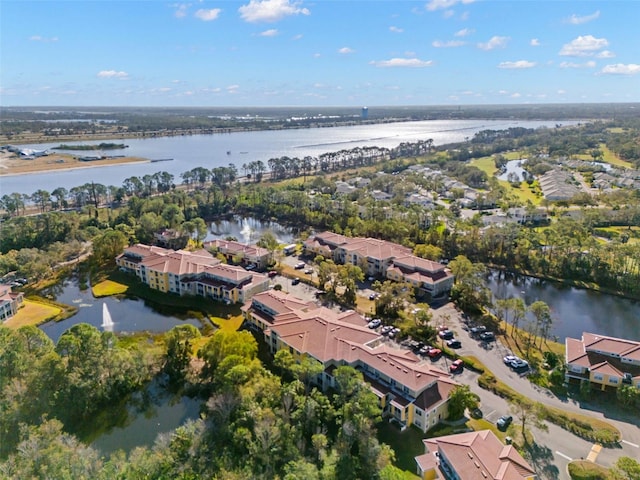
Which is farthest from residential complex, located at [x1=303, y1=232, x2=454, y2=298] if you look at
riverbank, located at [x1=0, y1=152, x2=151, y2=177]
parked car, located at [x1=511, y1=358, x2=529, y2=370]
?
riverbank, located at [x1=0, y1=152, x2=151, y2=177]

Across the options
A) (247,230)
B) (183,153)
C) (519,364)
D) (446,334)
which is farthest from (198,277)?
(183,153)

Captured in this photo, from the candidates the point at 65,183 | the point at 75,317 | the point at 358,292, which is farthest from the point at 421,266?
the point at 65,183

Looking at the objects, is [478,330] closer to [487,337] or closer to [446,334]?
[487,337]

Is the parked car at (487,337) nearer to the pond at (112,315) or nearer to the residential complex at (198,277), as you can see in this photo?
the residential complex at (198,277)

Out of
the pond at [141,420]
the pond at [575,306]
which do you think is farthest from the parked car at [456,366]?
the pond at [141,420]

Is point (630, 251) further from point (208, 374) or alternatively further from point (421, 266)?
point (208, 374)

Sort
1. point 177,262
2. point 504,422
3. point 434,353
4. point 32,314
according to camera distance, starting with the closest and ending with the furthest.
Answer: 1. point 504,422
2. point 434,353
3. point 32,314
4. point 177,262
